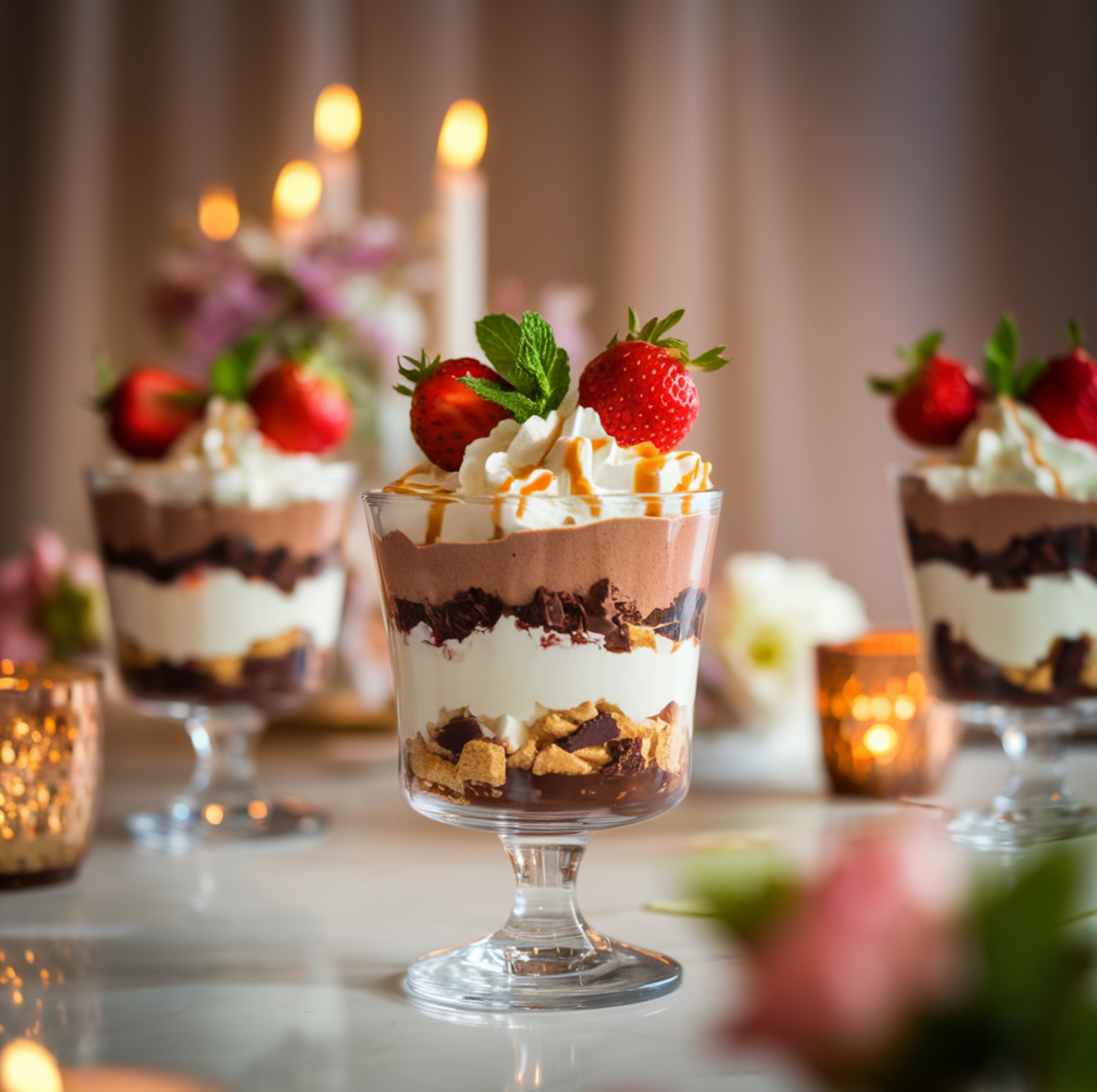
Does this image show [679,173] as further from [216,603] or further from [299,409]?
[216,603]

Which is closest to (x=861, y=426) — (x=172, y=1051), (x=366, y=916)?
(x=366, y=916)

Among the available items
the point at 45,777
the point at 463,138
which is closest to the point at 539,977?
the point at 45,777

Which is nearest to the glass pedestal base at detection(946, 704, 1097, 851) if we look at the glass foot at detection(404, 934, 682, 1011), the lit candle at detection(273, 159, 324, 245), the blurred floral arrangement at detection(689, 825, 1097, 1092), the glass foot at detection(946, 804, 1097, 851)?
the glass foot at detection(946, 804, 1097, 851)

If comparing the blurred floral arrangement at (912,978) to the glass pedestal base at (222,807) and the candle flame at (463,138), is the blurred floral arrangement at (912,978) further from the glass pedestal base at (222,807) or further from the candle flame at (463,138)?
the candle flame at (463,138)

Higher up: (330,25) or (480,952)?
(330,25)

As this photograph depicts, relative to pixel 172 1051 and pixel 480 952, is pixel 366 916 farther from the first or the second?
pixel 172 1051

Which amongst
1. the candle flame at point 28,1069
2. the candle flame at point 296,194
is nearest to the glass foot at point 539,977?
the candle flame at point 28,1069
